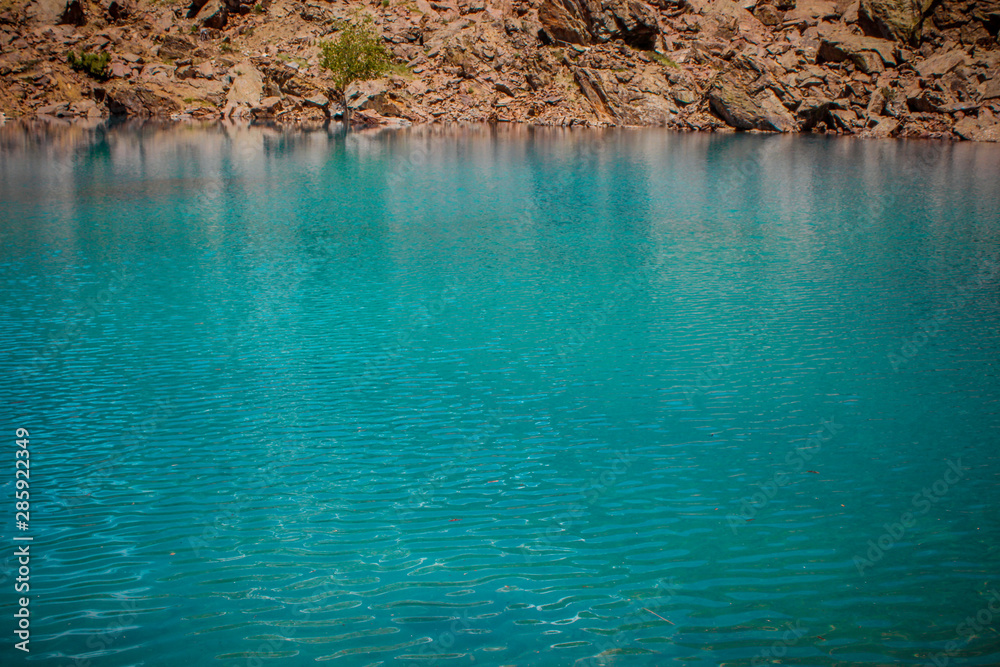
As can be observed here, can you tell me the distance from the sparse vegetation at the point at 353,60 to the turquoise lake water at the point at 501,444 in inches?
2382

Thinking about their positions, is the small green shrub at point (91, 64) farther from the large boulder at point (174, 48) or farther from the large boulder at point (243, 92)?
the large boulder at point (243, 92)

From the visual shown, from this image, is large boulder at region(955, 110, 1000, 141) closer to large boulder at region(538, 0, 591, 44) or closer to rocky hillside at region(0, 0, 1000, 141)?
rocky hillside at region(0, 0, 1000, 141)

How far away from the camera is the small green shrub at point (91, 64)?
73.0m

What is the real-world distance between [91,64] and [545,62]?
2022 inches

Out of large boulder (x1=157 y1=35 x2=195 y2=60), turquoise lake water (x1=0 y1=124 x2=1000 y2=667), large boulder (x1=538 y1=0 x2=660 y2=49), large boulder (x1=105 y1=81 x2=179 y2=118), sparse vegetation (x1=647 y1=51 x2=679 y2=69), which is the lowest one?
turquoise lake water (x1=0 y1=124 x2=1000 y2=667)

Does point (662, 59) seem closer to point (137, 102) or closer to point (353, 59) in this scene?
point (353, 59)

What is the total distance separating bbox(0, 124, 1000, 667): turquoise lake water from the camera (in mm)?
6410

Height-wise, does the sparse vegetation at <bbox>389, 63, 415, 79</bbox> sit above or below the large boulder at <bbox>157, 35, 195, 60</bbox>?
below

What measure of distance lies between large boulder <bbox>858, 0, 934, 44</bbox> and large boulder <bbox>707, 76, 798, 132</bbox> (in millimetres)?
14343

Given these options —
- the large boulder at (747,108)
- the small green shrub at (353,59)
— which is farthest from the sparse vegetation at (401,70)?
the large boulder at (747,108)

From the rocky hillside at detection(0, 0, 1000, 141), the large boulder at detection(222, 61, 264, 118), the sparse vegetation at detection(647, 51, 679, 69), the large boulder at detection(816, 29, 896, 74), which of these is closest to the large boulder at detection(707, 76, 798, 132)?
the rocky hillside at detection(0, 0, 1000, 141)

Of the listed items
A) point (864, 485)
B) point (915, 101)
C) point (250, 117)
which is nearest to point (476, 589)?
point (864, 485)

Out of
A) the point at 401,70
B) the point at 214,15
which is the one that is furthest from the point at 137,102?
the point at 401,70

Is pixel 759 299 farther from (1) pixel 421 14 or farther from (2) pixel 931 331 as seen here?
(1) pixel 421 14
